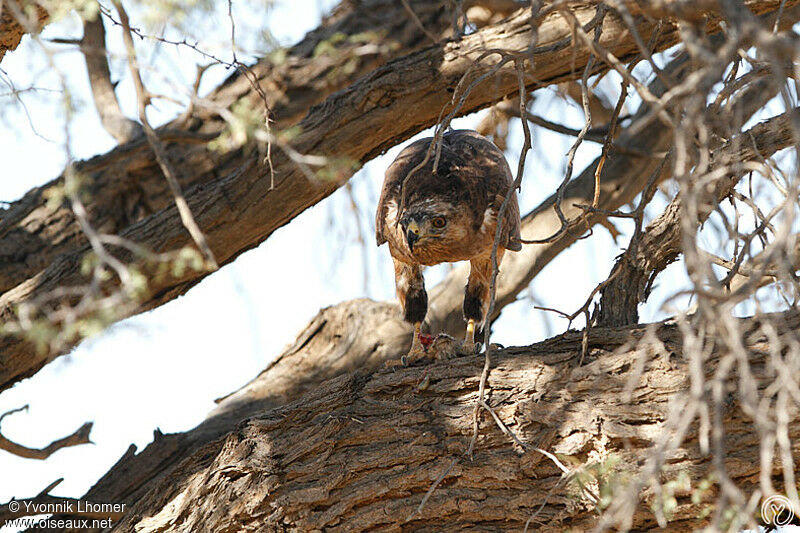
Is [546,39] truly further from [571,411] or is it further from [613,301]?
[571,411]

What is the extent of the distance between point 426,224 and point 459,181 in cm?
35

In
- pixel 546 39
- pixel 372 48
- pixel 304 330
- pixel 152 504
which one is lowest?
pixel 152 504

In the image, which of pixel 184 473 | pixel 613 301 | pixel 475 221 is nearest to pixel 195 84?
pixel 475 221

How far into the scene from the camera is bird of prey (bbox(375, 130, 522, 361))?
407 centimetres

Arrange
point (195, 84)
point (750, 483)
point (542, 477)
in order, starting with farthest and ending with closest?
point (195, 84), point (542, 477), point (750, 483)

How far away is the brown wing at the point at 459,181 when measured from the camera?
13.7ft

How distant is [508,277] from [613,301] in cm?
166

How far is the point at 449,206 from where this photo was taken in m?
4.07

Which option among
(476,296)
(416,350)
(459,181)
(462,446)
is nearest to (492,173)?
(459,181)

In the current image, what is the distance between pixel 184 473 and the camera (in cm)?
377

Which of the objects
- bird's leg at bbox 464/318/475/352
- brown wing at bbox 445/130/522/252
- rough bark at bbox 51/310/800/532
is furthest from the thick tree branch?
rough bark at bbox 51/310/800/532

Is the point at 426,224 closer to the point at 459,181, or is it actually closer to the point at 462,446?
the point at 459,181

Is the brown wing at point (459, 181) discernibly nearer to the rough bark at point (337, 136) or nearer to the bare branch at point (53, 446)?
the rough bark at point (337, 136)

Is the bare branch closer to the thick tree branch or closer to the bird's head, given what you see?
the thick tree branch
